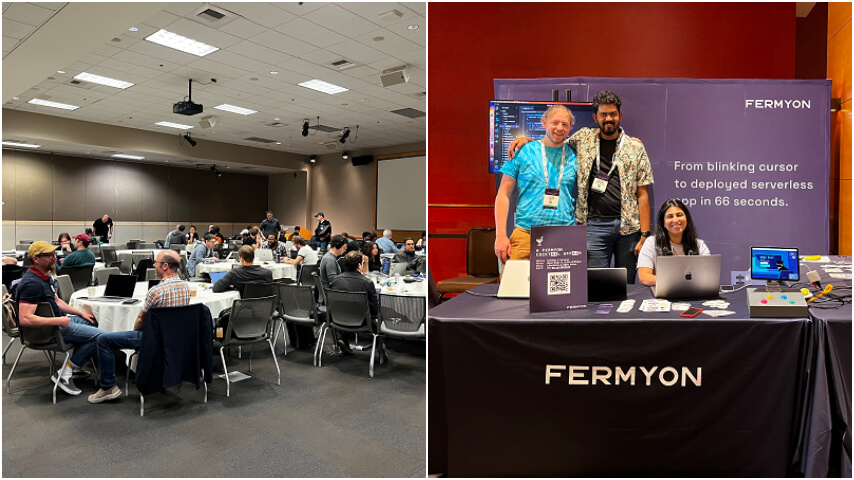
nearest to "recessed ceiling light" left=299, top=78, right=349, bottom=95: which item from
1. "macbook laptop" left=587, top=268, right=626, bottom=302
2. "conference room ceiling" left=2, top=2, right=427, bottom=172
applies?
"conference room ceiling" left=2, top=2, right=427, bottom=172

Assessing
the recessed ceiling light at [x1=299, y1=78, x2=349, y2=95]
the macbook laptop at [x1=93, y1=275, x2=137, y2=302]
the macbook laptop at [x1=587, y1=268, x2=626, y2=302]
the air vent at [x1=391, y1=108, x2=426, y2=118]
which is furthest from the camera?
the air vent at [x1=391, y1=108, x2=426, y2=118]

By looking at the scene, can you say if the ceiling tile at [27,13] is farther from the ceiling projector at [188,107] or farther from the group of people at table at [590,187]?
the group of people at table at [590,187]

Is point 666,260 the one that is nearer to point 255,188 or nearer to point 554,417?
point 554,417

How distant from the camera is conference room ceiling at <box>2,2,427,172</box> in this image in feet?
19.9

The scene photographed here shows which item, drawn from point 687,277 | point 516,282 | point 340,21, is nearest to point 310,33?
point 340,21

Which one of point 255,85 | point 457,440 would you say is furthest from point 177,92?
point 457,440

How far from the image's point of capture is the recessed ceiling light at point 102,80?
8.69 metres

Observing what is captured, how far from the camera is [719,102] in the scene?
4414mm

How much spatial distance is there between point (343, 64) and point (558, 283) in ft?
21.5

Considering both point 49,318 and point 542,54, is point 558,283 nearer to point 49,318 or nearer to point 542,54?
point 542,54

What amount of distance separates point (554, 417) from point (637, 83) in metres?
3.24

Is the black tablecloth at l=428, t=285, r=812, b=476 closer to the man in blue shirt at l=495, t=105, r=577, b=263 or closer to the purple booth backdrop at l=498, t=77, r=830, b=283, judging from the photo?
the man in blue shirt at l=495, t=105, r=577, b=263

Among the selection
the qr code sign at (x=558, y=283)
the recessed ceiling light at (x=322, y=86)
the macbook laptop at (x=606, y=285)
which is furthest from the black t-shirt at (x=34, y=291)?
the recessed ceiling light at (x=322, y=86)

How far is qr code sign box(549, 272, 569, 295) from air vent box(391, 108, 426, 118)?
30.7 feet
